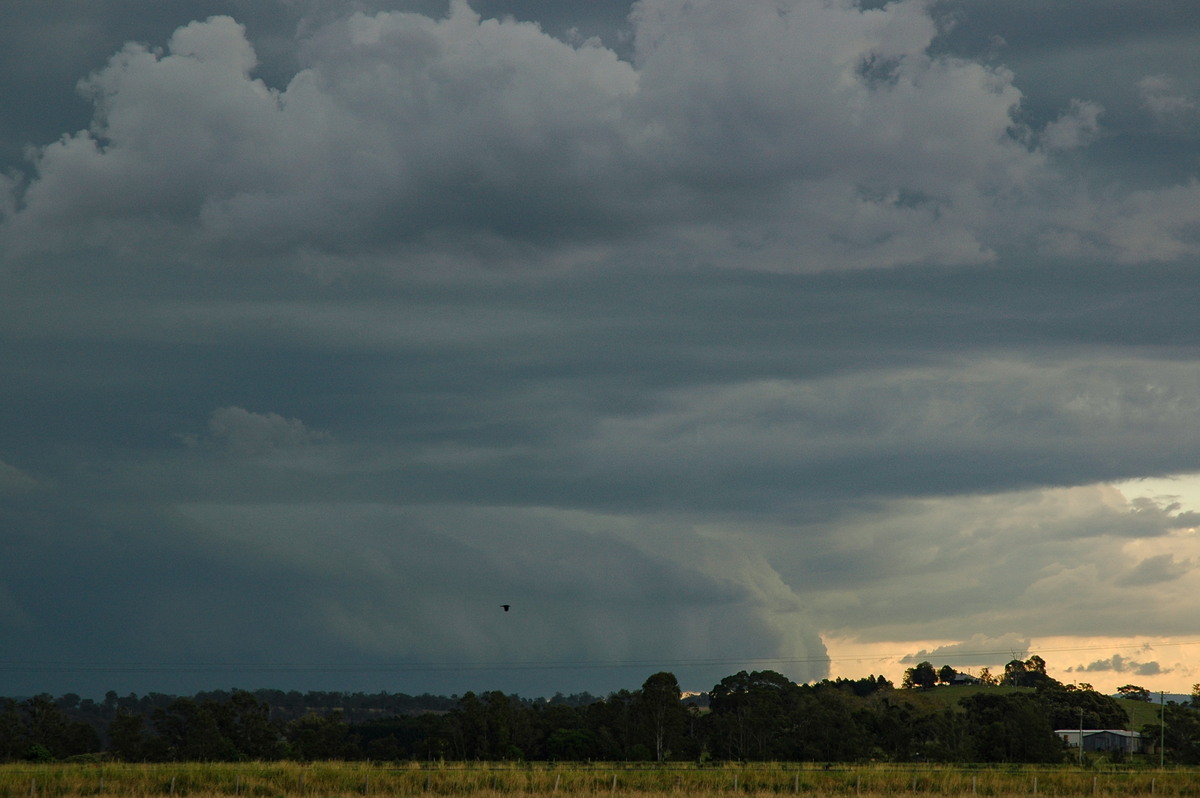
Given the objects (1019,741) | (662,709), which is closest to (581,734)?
(662,709)

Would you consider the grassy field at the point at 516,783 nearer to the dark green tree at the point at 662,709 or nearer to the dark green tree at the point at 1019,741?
the dark green tree at the point at 1019,741

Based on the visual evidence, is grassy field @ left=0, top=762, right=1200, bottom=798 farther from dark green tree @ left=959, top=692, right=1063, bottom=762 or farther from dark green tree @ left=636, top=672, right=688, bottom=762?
dark green tree @ left=636, top=672, right=688, bottom=762

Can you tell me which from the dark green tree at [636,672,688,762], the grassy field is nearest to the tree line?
the dark green tree at [636,672,688,762]

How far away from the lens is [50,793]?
75.1 m

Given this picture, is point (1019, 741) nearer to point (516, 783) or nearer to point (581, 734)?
point (581, 734)

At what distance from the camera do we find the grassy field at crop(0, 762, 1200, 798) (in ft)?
258

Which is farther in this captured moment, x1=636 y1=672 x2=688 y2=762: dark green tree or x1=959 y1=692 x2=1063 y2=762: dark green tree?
x1=636 y1=672 x2=688 y2=762: dark green tree

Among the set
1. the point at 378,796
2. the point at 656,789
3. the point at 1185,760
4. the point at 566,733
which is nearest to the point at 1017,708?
the point at 1185,760

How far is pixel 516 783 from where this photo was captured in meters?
84.2

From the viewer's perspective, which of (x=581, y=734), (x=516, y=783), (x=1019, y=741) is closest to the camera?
(x=516, y=783)

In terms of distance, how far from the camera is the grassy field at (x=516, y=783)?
78750mm

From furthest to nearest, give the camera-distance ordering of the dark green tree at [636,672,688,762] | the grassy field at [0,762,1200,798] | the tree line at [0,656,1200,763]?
1. the dark green tree at [636,672,688,762]
2. the tree line at [0,656,1200,763]
3. the grassy field at [0,762,1200,798]

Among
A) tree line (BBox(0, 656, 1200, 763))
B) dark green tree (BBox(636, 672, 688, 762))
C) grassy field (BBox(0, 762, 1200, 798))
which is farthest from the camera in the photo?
dark green tree (BBox(636, 672, 688, 762))

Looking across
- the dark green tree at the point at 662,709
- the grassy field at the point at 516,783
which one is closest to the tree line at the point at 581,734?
the dark green tree at the point at 662,709
